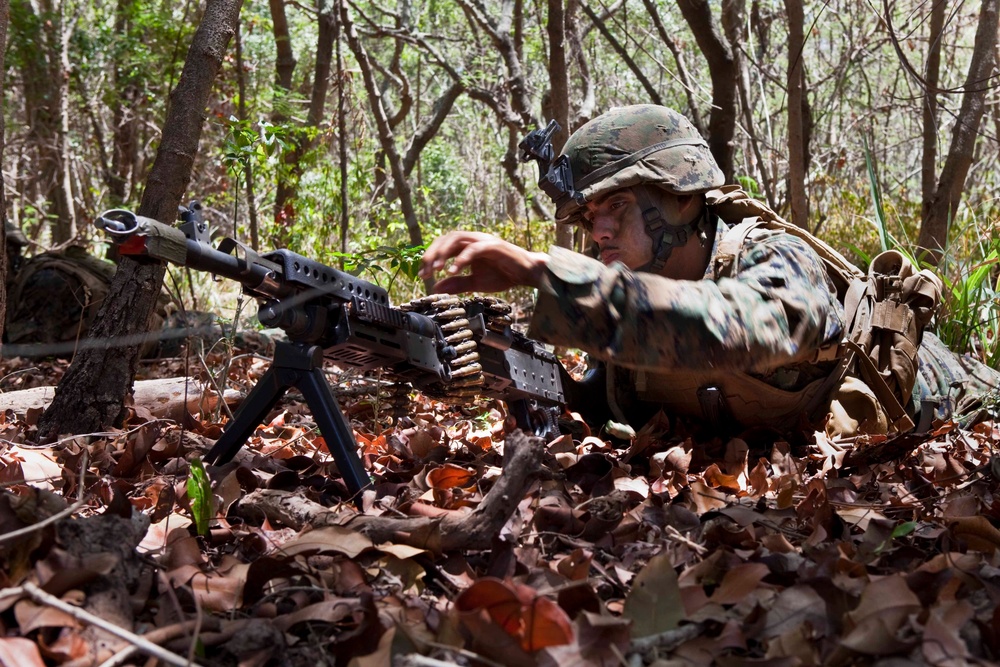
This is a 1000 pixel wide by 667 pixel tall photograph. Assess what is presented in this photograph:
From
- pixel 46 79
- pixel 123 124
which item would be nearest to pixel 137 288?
pixel 46 79

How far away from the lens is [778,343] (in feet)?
7.87

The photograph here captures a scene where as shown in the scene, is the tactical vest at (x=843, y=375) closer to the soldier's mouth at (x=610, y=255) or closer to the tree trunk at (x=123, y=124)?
the soldier's mouth at (x=610, y=255)

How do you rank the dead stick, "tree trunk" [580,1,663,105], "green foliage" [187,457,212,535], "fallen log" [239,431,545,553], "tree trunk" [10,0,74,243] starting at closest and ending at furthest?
the dead stick < "fallen log" [239,431,545,553] < "green foliage" [187,457,212,535] < "tree trunk" [580,1,663,105] < "tree trunk" [10,0,74,243]

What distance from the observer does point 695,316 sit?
2.26 m

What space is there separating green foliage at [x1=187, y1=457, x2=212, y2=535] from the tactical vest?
1.76 m

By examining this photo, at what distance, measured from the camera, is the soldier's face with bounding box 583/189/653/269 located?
3209 mm

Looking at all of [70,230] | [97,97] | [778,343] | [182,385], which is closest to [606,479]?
[778,343]

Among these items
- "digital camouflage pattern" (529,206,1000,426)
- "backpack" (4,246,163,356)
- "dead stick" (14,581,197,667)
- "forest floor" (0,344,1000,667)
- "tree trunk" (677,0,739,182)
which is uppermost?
"tree trunk" (677,0,739,182)

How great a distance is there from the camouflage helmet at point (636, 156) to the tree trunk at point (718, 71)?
186 cm

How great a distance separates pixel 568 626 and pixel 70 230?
29.6 ft

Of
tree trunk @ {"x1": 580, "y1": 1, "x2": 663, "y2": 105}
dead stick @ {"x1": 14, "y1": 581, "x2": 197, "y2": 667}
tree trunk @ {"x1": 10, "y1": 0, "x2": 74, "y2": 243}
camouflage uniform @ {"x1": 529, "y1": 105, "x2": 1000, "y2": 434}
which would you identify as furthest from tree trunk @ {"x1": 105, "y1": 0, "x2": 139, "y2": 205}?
dead stick @ {"x1": 14, "y1": 581, "x2": 197, "y2": 667}

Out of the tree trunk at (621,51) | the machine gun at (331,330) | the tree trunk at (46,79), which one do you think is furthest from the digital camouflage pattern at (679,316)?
the tree trunk at (46,79)

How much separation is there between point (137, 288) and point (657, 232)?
1.76m

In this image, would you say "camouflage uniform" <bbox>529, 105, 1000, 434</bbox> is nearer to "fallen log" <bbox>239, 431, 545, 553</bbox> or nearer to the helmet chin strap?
the helmet chin strap
